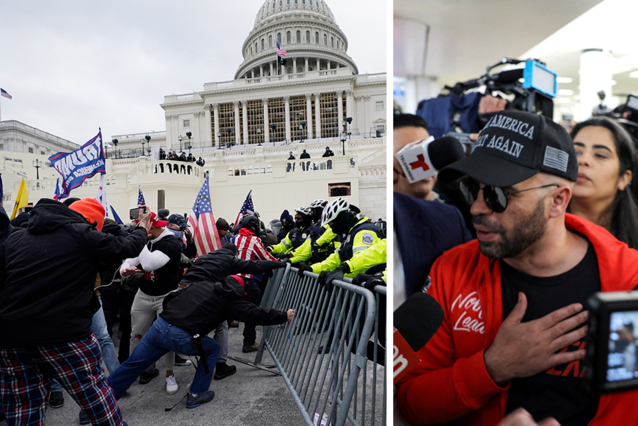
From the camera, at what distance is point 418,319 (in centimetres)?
103

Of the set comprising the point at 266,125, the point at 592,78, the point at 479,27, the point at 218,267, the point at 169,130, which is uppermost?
the point at 169,130

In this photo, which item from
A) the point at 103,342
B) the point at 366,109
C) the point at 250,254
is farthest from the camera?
the point at 366,109

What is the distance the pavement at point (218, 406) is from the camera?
10.7 ft

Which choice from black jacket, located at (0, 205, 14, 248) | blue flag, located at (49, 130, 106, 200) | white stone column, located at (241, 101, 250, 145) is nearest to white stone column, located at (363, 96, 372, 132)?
white stone column, located at (241, 101, 250, 145)

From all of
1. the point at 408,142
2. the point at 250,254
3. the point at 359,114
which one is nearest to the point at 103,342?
the point at 250,254

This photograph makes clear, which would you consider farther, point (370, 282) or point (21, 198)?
point (21, 198)

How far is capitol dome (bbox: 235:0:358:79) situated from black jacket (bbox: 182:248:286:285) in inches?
2475

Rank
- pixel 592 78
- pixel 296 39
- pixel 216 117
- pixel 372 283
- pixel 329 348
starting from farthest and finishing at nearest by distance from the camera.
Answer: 1. pixel 296 39
2. pixel 216 117
3. pixel 329 348
4. pixel 372 283
5. pixel 592 78

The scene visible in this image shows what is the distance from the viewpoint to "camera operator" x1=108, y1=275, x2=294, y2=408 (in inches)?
127

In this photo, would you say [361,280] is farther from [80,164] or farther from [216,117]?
[216,117]

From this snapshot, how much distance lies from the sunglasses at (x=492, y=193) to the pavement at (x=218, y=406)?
2757mm

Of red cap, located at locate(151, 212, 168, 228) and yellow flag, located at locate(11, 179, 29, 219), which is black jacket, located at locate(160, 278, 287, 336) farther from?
yellow flag, located at locate(11, 179, 29, 219)

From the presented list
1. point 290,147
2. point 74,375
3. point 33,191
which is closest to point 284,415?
point 74,375

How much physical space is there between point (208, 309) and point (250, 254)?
174 centimetres
